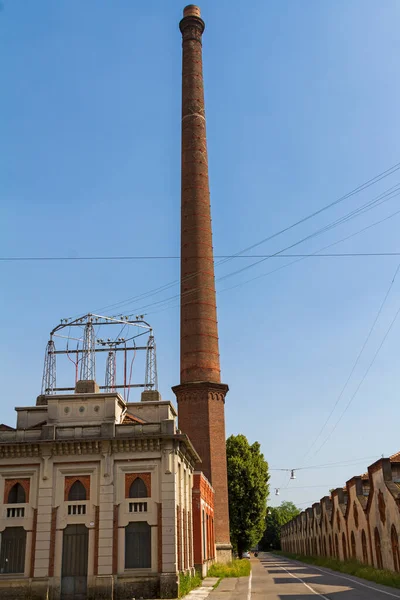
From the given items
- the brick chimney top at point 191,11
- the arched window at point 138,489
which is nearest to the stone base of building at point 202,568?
the arched window at point 138,489

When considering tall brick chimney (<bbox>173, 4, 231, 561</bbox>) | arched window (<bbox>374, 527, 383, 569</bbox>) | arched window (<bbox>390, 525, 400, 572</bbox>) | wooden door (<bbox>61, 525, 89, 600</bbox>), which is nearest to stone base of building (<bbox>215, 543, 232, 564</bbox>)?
tall brick chimney (<bbox>173, 4, 231, 561</bbox>)

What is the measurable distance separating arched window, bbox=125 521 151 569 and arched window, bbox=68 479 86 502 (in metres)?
2.15

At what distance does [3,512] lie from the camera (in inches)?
870

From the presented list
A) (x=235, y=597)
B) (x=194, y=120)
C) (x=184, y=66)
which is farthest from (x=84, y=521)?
(x=184, y=66)

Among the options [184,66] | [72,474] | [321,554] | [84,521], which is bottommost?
[321,554]

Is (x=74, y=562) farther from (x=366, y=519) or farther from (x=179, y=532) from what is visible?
(x=366, y=519)

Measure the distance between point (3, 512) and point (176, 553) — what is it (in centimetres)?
679

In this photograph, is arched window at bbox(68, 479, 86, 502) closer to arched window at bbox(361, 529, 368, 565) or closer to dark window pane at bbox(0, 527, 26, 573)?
dark window pane at bbox(0, 527, 26, 573)

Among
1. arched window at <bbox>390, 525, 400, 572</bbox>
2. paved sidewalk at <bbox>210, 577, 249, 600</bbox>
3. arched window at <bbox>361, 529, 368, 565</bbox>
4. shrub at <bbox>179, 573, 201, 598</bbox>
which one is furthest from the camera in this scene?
arched window at <bbox>361, 529, 368, 565</bbox>

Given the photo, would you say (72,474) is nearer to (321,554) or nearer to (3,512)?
(3,512)

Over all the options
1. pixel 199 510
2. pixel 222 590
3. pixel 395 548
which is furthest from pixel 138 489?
pixel 395 548

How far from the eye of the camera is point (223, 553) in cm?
3581

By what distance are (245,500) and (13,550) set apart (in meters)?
27.8

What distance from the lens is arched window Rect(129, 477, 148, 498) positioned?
22.3 meters
